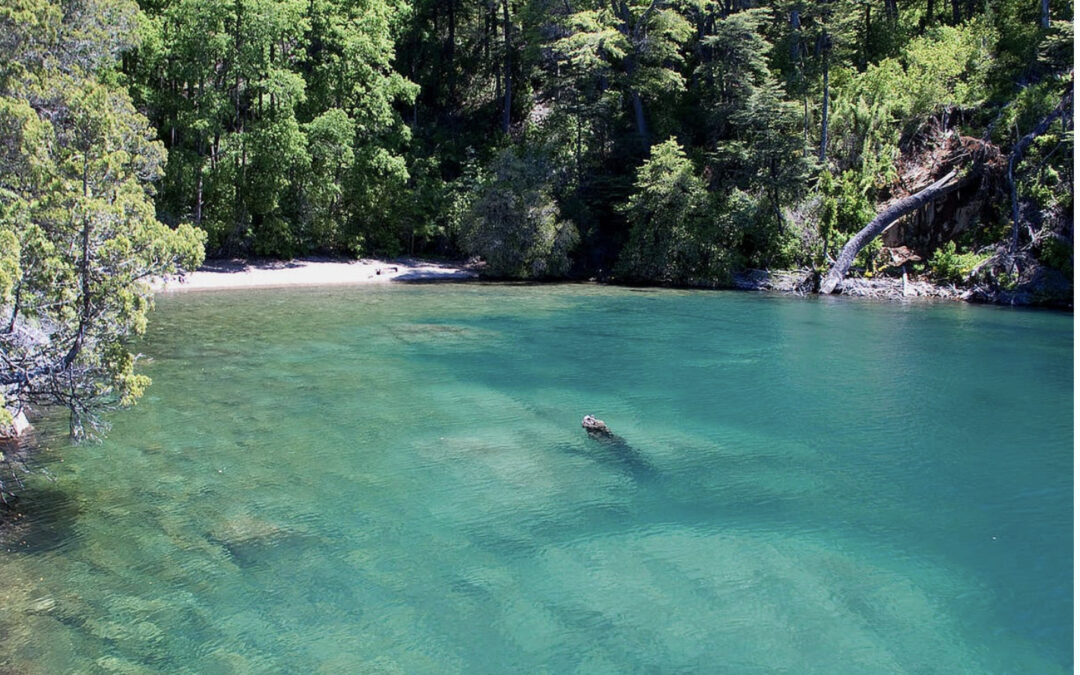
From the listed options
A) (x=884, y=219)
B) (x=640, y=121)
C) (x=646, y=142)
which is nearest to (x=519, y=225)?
(x=646, y=142)

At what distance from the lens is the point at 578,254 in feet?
135

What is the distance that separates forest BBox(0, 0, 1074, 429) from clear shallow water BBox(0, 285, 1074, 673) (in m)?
16.2

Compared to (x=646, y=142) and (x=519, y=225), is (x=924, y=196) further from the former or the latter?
(x=519, y=225)

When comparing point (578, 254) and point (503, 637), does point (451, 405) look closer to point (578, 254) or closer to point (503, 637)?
point (503, 637)

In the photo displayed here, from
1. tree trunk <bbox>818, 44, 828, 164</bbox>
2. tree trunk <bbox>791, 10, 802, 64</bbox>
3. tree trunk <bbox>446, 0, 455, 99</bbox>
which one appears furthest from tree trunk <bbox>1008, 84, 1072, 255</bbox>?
tree trunk <bbox>446, 0, 455, 99</bbox>

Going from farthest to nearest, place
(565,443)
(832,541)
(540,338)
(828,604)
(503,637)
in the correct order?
(540,338) → (565,443) → (832,541) → (828,604) → (503,637)

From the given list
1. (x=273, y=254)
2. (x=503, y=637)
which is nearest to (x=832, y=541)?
(x=503, y=637)

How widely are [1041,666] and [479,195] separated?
3517cm

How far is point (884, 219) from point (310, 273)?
84.2 feet

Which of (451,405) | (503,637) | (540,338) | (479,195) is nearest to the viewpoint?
(503,637)

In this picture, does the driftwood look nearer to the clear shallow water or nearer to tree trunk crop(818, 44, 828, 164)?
tree trunk crop(818, 44, 828, 164)

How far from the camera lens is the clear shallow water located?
284 inches

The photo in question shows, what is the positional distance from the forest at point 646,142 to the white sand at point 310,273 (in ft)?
3.84

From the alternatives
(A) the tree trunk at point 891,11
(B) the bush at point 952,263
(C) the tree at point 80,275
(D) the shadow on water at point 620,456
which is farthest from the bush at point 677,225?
(C) the tree at point 80,275
